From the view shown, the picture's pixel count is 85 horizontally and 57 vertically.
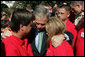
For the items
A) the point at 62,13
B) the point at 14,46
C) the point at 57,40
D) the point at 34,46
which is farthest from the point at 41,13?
the point at 62,13

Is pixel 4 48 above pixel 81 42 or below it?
above

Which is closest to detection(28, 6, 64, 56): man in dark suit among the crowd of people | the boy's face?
the crowd of people

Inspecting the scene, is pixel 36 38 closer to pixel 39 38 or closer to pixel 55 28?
pixel 39 38

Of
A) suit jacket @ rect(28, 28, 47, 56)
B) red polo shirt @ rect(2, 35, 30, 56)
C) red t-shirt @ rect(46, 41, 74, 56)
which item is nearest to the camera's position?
red polo shirt @ rect(2, 35, 30, 56)

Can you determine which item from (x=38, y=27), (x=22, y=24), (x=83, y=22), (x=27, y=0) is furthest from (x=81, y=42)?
(x=27, y=0)

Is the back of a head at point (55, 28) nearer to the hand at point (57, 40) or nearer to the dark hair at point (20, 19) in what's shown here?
the hand at point (57, 40)

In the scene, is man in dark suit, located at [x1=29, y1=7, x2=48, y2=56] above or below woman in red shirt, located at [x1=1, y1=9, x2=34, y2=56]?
below

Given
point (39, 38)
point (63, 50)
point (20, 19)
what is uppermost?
point (20, 19)

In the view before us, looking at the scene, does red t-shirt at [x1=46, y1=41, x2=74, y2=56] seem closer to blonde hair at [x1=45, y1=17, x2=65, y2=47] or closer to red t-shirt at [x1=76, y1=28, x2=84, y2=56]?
blonde hair at [x1=45, y1=17, x2=65, y2=47]

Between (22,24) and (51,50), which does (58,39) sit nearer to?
(51,50)

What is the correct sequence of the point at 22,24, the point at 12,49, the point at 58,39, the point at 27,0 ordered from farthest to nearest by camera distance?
the point at 27,0 → the point at 58,39 → the point at 22,24 → the point at 12,49

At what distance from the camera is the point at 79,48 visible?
2.87 m

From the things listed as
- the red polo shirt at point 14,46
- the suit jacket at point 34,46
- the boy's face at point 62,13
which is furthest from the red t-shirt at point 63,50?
the boy's face at point 62,13

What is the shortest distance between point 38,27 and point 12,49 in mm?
913
